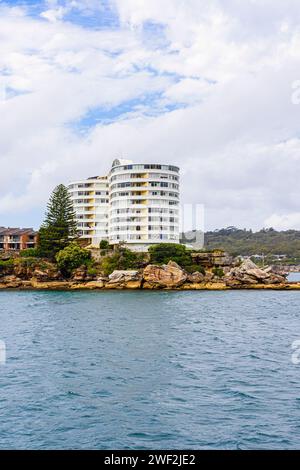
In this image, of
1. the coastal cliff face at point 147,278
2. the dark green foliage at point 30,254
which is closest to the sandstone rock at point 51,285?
the coastal cliff face at point 147,278

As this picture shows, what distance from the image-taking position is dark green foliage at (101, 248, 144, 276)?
82000mm

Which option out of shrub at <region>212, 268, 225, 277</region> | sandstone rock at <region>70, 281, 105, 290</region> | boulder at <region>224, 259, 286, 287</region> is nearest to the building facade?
sandstone rock at <region>70, 281, 105, 290</region>

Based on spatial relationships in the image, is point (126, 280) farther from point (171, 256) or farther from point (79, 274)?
point (79, 274)

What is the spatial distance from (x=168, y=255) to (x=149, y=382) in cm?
6038

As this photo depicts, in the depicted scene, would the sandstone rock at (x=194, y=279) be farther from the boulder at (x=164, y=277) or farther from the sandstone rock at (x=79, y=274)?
the sandstone rock at (x=79, y=274)

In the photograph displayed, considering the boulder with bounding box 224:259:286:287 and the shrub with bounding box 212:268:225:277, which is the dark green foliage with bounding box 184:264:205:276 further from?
the boulder with bounding box 224:259:286:287

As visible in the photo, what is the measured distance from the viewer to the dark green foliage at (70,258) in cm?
8294

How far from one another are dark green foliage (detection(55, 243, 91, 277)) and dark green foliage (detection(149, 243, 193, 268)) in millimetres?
10772

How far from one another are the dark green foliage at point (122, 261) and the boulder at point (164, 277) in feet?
13.5

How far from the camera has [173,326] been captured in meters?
40.1

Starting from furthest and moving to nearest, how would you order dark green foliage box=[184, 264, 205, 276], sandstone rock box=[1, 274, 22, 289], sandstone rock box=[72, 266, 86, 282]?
sandstone rock box=[1, 274, 22, 289] < sandstone rock box=[72, 266, 86, 282] < dark green foliage box=[184, 264, 205, 276]

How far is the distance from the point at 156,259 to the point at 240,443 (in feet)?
221

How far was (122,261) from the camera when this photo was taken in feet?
269
